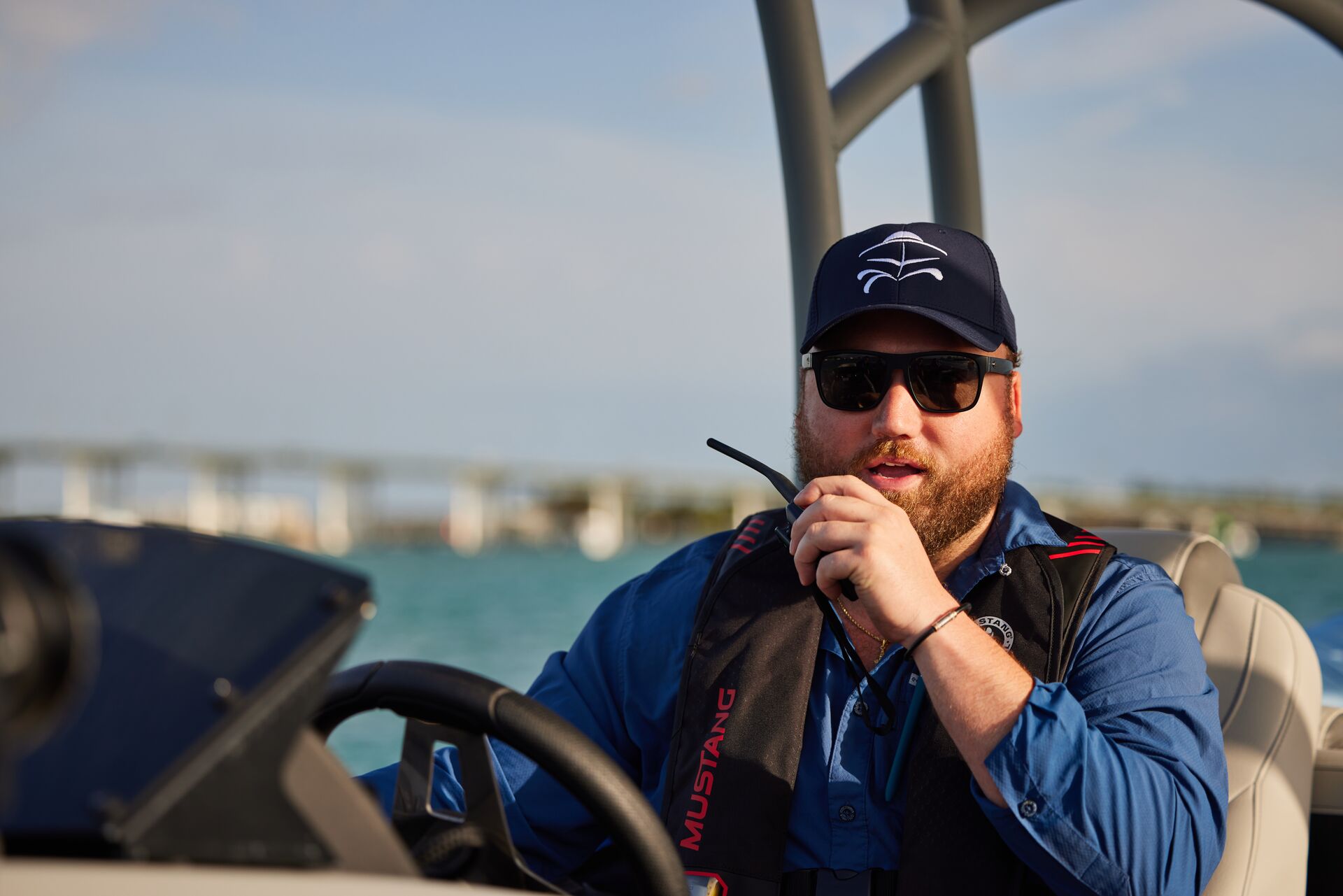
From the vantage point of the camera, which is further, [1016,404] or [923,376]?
[1016,404]

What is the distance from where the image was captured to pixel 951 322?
1.79 meters

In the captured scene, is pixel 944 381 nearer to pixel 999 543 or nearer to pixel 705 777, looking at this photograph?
pixel 999 543

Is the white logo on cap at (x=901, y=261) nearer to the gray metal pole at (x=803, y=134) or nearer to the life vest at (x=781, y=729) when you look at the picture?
the life vest at (x=781, y=729)

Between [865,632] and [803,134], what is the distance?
129 centimetres

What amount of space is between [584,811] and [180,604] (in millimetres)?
851

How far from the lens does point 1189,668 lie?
1.62m

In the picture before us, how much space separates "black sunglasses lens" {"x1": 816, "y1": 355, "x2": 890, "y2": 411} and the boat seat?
0.57 m

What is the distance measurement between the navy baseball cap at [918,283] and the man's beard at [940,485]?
0.51ft

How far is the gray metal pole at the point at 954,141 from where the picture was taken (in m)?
3.05

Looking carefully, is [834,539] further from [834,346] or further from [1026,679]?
[834,346]

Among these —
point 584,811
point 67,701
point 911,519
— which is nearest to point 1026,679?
point 911,519

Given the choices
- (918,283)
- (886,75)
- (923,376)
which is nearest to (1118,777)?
(923,376)

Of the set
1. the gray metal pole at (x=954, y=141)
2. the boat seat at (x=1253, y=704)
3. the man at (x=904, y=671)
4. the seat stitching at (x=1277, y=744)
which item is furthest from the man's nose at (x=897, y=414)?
the gray metal pole at (x=954, y=141)

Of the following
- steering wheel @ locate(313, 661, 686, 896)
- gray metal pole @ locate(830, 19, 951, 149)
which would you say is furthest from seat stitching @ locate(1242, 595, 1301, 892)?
gray metal pole @ locate(830, 19, 951, 149)
